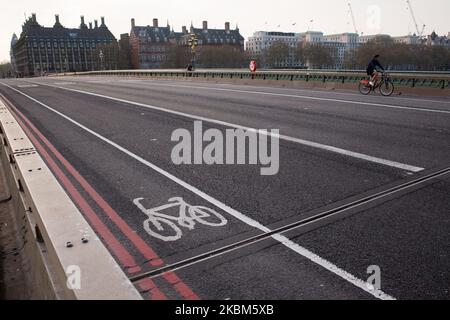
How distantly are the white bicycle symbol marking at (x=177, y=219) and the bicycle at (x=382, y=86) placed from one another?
56.7 feet

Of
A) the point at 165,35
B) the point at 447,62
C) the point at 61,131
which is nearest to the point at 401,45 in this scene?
the point at 447,62

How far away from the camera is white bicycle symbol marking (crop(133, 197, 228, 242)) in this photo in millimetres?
4831

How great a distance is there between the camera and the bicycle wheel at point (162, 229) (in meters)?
4.69

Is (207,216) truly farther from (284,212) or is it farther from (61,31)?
(61,31)

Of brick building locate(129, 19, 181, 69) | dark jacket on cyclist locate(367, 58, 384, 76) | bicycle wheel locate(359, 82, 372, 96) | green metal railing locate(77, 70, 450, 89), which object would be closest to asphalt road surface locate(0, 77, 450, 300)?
dark jacket on cyclist locate(367, 58, 384, 76)

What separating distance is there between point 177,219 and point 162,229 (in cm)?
34

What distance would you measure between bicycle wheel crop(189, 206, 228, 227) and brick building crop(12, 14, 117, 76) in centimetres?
18009

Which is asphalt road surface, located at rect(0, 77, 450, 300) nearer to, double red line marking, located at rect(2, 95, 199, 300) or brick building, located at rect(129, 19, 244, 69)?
double red line marking, located at rect(2, 95, 199, 300)

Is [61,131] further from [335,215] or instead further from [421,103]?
[421,103]

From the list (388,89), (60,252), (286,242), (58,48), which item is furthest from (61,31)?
(286,242)

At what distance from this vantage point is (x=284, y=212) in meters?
5.31

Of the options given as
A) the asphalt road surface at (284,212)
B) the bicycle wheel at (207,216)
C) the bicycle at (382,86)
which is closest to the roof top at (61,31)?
the bicycle at (382,86)

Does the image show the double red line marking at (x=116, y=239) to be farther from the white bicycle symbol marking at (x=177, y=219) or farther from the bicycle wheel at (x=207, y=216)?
the bicycle wheel at (x=207, y=216)
